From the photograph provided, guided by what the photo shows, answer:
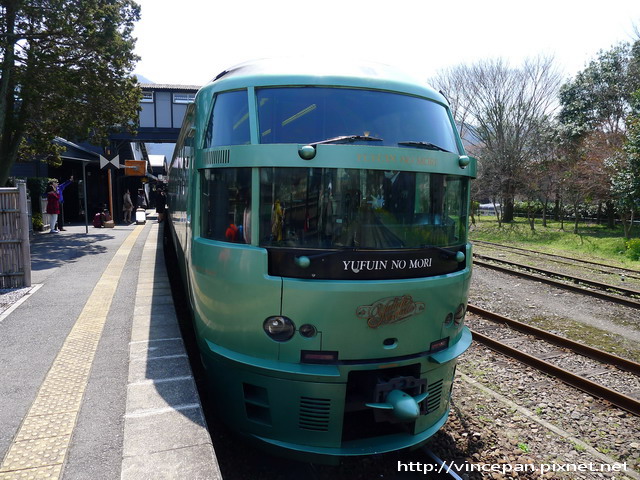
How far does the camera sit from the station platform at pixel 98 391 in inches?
114

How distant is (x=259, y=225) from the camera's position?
3.61 m

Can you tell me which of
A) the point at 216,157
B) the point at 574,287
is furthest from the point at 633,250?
the point at 216,157

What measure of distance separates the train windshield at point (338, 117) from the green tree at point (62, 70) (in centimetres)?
1189

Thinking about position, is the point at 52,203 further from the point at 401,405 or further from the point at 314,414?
the point at 401,405

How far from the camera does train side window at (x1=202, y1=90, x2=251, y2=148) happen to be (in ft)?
12.4

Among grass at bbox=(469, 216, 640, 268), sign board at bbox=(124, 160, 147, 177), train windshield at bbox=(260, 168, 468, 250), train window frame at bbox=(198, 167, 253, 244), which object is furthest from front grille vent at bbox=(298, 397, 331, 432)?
sign board at bbox=(124, 160, 147, 177)

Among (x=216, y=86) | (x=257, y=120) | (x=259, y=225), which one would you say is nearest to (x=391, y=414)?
(x=259, y=225)

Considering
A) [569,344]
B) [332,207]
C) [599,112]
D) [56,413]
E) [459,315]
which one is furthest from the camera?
[599,112]

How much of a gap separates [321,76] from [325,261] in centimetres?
155

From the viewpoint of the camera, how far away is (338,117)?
378 centimetres

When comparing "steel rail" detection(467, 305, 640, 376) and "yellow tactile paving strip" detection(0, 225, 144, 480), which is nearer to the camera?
"yellow tactile paving strip" detection(0, 225, 144, 480)

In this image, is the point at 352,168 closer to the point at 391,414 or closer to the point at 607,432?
the point at 391,414

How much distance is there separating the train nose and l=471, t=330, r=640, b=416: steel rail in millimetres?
3071

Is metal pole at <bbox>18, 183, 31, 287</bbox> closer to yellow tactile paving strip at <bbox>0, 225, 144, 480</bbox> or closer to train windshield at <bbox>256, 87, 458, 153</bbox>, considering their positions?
yellow tactile paving strip at <bbox>0, 225, 144, 480</bbox>
